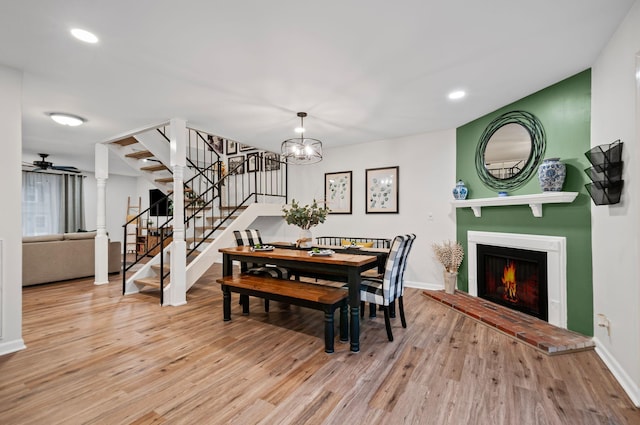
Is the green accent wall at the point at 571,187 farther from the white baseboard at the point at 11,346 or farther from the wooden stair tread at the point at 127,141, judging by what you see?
the wooden stair tread at the point at 127,141

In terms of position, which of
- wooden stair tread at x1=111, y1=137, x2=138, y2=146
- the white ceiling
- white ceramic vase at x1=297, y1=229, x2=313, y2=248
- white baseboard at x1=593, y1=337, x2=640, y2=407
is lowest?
Answer: white baseboard at x1=593, y1=337, x2=640, y2=407

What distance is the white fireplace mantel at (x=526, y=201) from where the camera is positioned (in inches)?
112

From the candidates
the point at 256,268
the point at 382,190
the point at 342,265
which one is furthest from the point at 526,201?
the point at 256,268

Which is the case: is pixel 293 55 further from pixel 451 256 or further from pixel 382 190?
pixel 451 256

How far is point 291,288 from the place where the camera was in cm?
297

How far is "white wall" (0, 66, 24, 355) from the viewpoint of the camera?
100 inches

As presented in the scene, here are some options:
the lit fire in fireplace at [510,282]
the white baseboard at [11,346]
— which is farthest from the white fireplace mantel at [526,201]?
the white baseboard at [11,346]

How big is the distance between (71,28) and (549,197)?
169 inches

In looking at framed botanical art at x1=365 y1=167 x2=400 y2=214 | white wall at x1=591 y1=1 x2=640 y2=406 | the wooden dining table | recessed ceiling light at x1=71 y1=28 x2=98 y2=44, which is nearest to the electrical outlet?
white wall at x1=591 y1=1 x2=640 y2=406

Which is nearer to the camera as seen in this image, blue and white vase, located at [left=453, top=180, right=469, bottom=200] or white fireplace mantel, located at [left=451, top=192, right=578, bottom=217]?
white fireplace mantel, located at [left=451, top=192, right=578, bottom=217]

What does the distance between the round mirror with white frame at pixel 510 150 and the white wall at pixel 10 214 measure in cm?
512

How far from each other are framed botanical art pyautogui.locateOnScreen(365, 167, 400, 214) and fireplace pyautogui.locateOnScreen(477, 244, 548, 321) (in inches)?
62.9

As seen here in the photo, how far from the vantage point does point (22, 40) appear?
7.29 feet

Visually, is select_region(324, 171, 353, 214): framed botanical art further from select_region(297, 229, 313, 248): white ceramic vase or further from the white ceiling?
select_region(297, 229, 313, 248): white ceramic vase
